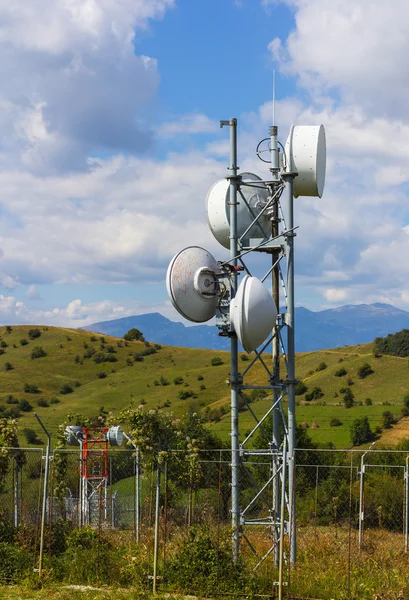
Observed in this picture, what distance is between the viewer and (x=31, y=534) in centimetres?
1460

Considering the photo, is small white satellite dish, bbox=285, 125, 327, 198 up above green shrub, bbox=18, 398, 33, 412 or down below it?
above

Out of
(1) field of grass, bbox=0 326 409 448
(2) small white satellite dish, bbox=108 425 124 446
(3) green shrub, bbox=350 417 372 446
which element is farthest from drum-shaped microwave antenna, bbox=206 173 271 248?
(3) green shrub, bbox=350 417 372 446

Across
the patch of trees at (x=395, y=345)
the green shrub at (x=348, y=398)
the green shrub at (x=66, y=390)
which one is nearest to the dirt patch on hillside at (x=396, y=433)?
the green shrub at (x=348, y=398)

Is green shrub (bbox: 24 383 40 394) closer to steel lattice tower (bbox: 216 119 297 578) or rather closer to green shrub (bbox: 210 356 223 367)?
green shrub (bbox: 210 356 223 367)

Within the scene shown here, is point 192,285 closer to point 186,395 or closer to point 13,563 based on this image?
point 13,563

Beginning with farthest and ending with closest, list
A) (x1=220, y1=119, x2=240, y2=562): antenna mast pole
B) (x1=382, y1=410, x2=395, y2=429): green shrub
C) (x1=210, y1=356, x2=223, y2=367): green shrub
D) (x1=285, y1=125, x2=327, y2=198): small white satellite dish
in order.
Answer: (x1=210, y1=356, x2=223, y2=367): green shrub
(x1=382, y1=410, x2=395, y2=429): green shrub
(x1=285, y1=125, x2=327, y2=198): small white satellite dish
(x1=220, y1=119, x2=240, y2=562): antenna mast pole

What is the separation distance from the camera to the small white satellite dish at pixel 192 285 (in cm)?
1381

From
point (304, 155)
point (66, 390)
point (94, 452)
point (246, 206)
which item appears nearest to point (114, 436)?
point (94, 452)

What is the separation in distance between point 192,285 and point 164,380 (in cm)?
8353

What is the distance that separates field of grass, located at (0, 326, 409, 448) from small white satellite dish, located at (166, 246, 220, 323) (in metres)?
43.7

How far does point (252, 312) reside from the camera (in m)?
12.9

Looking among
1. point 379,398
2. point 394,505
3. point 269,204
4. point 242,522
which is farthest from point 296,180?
point 379,398

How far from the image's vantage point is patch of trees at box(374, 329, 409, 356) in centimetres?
9288

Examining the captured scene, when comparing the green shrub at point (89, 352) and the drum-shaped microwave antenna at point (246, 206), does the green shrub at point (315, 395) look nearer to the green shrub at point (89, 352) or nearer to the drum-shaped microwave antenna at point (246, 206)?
the green shrub at point (89, 352)
